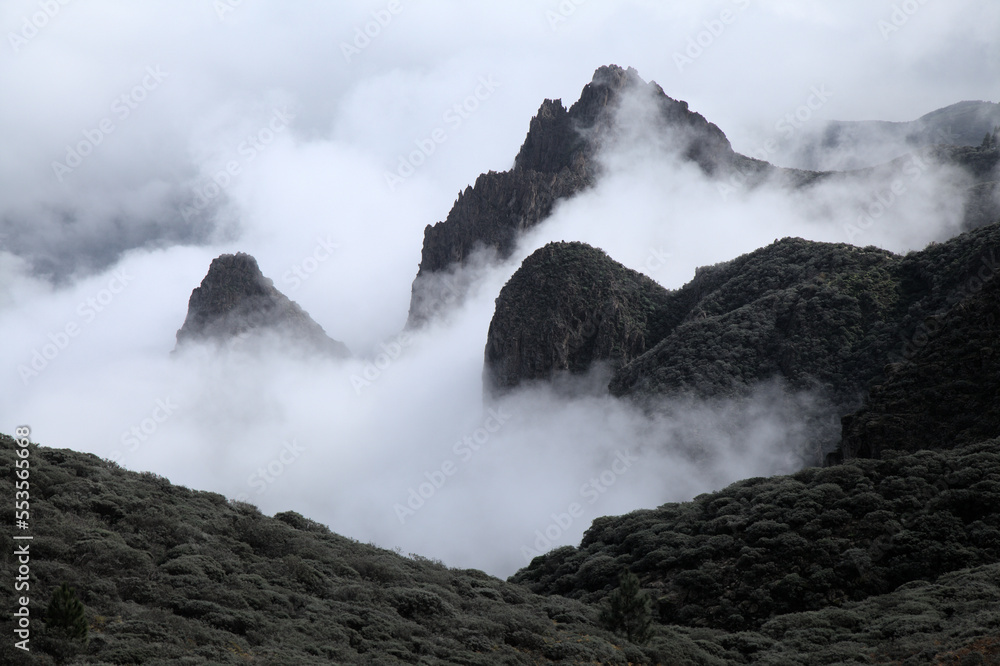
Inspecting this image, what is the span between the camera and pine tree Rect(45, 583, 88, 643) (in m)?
14.8

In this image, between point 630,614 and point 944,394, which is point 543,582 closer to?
point 630,614

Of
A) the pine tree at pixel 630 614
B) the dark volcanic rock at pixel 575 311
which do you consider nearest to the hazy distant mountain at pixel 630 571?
the pine tree at pixel 630 614

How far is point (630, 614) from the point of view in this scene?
25.8 metres

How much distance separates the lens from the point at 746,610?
30.7 meters

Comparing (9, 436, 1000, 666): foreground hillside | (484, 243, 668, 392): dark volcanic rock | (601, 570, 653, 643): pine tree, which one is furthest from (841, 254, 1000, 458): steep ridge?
(484, 243, 668, 392): dark volcanic rock

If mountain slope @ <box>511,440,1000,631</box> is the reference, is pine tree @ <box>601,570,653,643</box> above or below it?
below

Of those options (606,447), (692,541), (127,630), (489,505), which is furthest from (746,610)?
(489,505)

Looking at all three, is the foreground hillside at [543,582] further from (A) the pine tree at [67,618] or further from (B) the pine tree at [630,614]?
(B) the pine tree at [630,614]

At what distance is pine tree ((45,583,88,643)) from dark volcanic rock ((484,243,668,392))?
113199 millimetres

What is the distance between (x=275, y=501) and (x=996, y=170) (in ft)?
577

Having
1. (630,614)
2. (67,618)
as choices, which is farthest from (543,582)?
(67,618)

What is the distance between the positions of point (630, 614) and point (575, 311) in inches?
4124

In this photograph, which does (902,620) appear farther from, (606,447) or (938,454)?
(606,447)

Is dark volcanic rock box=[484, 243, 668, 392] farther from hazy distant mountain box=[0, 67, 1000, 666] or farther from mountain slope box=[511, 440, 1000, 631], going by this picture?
mountain slope box=[511, 440, 1000, 631]
